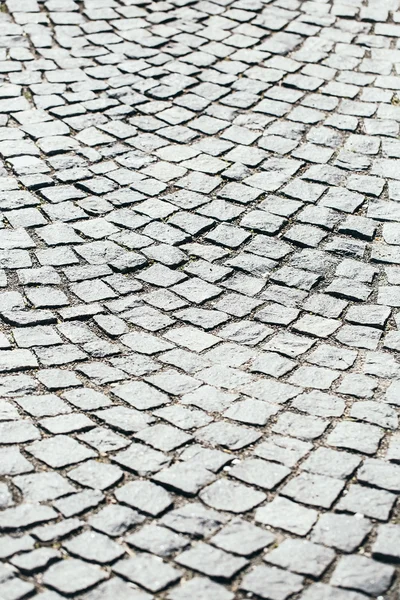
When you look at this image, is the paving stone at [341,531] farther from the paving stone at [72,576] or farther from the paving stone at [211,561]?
the paving stone at [72,576]

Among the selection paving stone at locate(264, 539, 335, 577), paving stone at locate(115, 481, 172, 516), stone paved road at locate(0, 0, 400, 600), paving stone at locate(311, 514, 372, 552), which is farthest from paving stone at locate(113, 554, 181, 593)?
paving stone at locate(311, 514, 372, 552)

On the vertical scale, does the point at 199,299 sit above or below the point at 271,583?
above

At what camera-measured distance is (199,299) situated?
4.71m

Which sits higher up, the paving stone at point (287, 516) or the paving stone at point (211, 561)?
the paving stone at point (287, 516)

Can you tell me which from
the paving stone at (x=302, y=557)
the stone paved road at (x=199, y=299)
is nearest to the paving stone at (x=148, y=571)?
the stone paved road at (x=199, y=299)

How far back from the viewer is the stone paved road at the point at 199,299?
334 cm

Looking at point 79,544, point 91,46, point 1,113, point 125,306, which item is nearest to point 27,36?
point 91,46

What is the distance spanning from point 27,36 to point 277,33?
1840mm

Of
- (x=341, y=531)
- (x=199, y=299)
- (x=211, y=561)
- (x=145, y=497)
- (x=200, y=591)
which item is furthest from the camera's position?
(x=199, y=299)

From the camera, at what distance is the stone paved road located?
3.34m

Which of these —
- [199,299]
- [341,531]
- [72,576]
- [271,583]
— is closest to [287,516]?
[341,531]

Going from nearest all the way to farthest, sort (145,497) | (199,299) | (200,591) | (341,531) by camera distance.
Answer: (200,591) < (341,531) < (145,497) < (199,299)

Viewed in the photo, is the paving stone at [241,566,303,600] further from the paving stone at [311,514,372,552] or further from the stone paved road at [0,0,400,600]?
the paving stone at [311,514,372,552]

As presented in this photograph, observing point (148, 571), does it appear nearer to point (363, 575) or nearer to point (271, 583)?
point (271, 583)
